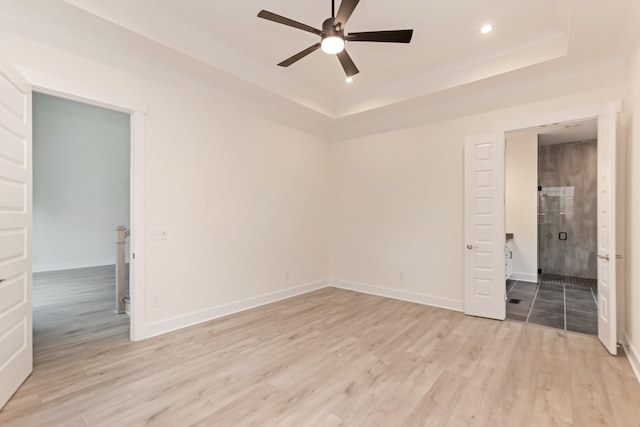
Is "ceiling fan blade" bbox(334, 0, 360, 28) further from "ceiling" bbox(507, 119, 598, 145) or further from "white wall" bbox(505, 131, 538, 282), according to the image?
"white wall" bbox(505, 131, 538, 282)

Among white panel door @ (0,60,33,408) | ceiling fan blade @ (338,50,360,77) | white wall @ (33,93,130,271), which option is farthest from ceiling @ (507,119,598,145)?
white wall @ (33,93,130,271)

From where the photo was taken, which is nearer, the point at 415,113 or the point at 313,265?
the point at 415,113

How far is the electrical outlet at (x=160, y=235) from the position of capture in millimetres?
3445

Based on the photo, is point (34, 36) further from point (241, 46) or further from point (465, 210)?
point (465, 210)

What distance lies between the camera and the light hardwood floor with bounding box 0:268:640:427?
2068 millimetres

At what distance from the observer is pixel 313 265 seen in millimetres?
5586

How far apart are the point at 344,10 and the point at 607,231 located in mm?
3282

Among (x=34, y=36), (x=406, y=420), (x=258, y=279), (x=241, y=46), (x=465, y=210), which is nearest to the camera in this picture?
(x=406, y=420)

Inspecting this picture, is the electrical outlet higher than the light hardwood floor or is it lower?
higher

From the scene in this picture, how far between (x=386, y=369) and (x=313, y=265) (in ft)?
9.84

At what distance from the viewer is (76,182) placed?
774 centimetres

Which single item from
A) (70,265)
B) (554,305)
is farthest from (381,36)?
(70,265)

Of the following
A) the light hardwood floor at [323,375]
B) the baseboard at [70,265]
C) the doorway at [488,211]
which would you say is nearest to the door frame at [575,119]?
the doorway at [488,211]

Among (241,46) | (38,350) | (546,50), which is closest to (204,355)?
(38,350)
